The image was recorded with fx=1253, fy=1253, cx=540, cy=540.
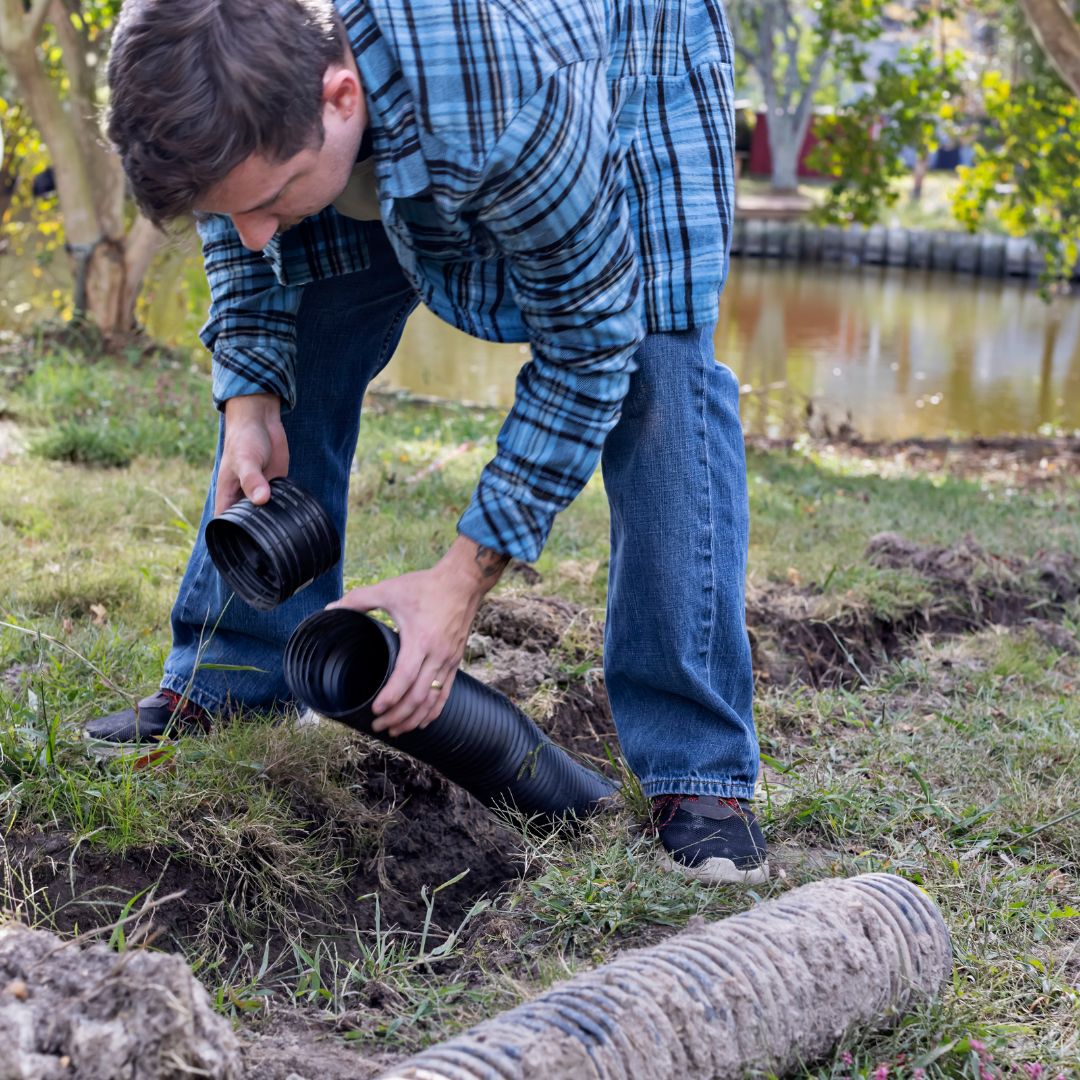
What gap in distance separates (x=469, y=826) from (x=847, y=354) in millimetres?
12791

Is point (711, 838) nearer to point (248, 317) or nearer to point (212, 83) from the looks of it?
point (248, 317)

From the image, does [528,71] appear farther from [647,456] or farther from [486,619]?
[486,619]

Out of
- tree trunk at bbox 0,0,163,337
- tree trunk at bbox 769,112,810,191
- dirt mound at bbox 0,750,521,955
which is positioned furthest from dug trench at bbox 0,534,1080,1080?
tree trunk at bbox 769,112,810,191

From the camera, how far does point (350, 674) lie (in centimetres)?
240

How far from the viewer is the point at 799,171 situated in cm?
3981

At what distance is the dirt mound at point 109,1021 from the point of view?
1491 mm

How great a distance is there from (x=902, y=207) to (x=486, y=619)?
29.8 m

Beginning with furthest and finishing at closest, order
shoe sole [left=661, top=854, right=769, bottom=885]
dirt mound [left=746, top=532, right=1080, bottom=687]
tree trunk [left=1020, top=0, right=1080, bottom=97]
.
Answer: tree trunk [left=1020, top=0, right=1080, bottom=97] < dirt mound [left=746, top=532, right=1080, bottom=687] < shoe sole [left=661, top=854, right=769, bottom=885]

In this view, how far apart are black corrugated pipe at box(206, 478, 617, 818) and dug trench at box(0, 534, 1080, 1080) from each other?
0.15 m

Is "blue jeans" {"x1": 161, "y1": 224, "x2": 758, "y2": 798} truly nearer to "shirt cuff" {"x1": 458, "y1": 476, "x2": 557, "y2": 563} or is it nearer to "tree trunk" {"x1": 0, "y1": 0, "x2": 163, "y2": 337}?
"shirt cuff" {"x1": 458, "y1": 476, "x2": 557, "y2": 563}

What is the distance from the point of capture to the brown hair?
172 centimetres

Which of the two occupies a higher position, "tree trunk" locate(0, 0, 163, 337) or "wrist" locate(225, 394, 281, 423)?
"tree trunk" locate(0, 0, 163, 337)

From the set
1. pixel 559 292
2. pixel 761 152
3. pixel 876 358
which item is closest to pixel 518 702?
pixel 559 292

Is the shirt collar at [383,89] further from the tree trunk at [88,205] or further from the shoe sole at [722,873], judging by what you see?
the tree trunk at [88,205]
